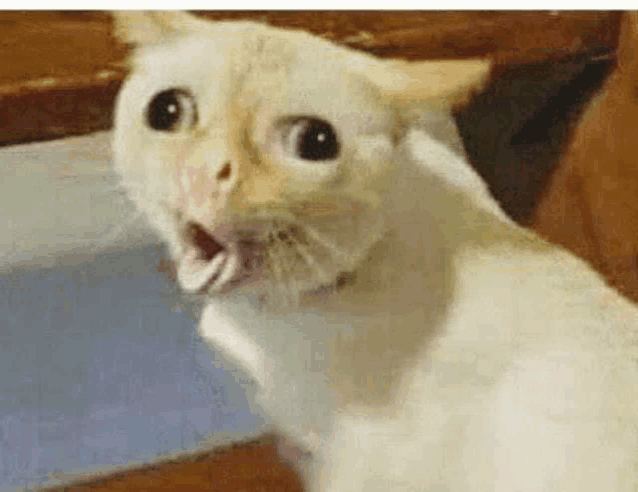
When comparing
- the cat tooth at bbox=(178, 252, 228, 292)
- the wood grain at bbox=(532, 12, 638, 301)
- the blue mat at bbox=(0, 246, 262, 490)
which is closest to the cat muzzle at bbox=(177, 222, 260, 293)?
the cat tooth at bbox=(178, 252, 228, 292)

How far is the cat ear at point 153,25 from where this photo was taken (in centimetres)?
52

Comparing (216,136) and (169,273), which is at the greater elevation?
(216,136)

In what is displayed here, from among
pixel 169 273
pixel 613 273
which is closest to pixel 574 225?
pixel 613 273

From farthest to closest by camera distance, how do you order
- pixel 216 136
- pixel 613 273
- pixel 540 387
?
pixel 613 273, pixel 540 387, pixel 216 136

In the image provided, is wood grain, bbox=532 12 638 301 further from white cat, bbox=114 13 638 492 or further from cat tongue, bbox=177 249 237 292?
cat tongue, bbox=177 249 237 292

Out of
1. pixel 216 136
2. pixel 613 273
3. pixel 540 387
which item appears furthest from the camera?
pixel 613 273

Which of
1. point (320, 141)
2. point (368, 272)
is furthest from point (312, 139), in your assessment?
point (368, 272)

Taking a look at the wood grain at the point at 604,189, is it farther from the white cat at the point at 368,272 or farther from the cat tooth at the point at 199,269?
the cat tooth at the point at 199,269

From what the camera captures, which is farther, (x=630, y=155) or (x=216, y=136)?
(x=630, y=155)

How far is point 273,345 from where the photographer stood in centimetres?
62

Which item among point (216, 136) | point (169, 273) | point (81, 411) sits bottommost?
point (81, 411)

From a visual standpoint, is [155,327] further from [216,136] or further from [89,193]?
[216,136]

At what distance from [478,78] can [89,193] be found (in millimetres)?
279

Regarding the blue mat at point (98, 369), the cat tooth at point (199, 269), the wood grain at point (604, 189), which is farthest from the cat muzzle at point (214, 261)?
the wood grain at point (604, 189)
